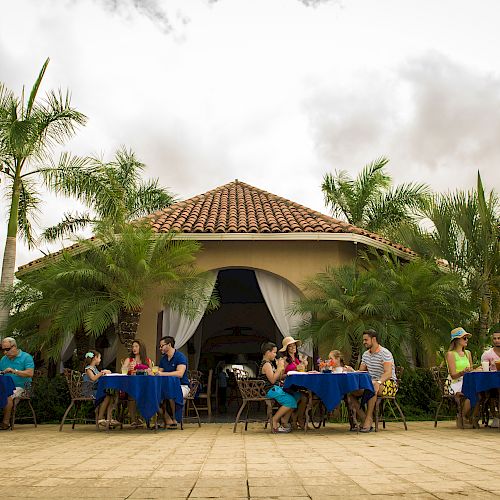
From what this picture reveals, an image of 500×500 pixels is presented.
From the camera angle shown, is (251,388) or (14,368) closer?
(251,388)

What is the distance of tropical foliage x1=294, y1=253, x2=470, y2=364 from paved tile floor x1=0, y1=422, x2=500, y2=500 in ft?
10.5

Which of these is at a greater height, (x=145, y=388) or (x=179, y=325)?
(x=179, y=325)

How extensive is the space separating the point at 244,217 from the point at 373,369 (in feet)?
19.2

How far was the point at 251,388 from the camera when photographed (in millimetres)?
8547

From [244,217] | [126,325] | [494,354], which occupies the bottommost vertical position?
[494,354]

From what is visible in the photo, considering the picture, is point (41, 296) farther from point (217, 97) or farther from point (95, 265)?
point (217, 97)

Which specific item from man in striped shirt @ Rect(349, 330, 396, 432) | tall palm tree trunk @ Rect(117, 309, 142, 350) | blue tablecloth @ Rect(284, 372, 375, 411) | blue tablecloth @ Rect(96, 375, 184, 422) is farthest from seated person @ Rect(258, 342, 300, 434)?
tall palm tree trunk @ Rect(117, 309, 142, 350)

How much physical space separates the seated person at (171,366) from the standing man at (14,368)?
7.37 ft

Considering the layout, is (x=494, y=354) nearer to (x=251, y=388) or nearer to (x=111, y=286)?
(x=251, y=388)

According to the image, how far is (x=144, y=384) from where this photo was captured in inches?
325

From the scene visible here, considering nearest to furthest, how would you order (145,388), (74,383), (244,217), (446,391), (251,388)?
(145,388), (251,388), (446,391), (74,383), (244,217)

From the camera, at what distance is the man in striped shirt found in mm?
8156

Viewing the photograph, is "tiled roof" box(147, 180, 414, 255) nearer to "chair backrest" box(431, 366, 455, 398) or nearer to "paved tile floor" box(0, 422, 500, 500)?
"chair backrest" box(431, 366, 455, 398)

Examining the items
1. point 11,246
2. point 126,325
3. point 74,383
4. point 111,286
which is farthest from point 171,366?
point 11,246
